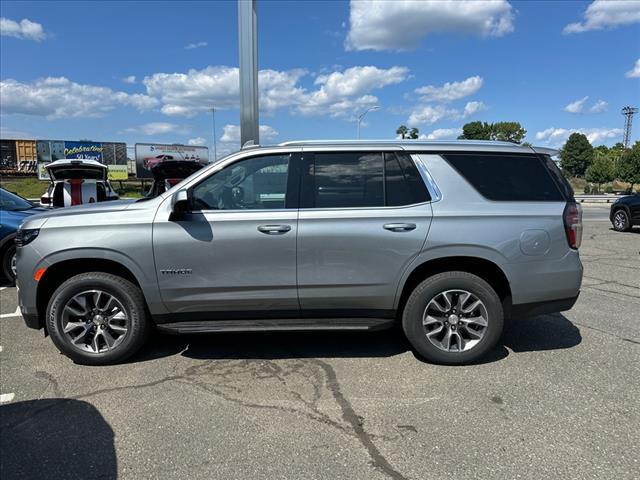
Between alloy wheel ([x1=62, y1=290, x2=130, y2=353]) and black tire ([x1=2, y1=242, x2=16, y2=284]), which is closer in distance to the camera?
alloy wheel ([x1=62, y1=290, x2=130, y2=353])

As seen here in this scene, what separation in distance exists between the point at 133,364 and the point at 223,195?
1.72 metres

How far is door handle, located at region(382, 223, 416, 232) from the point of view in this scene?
387 cm

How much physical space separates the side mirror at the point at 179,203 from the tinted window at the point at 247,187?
4.3 inches

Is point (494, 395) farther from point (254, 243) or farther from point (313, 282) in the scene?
point (254, 243)

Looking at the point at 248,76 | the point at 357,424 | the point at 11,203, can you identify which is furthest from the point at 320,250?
the point at 248,76

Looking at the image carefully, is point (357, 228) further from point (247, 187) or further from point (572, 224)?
point (572, 224)

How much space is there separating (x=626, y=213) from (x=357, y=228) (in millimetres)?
13167

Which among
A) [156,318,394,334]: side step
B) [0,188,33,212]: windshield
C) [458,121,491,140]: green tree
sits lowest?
[156,318,394,334]: side step

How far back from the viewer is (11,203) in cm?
760

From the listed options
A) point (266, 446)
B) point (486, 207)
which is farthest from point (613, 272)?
point (266, 446)

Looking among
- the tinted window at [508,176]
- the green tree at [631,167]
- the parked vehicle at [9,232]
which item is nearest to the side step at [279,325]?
the tinted window at [508,176]

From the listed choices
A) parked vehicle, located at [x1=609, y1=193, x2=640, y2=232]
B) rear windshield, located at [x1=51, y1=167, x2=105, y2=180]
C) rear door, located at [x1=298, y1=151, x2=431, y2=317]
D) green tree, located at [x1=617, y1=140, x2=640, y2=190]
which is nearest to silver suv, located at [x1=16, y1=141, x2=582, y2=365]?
rear door, located at [x1=298, y1=151, x2=431, y2=317]

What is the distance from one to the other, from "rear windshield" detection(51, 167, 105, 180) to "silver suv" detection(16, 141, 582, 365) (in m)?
7.06

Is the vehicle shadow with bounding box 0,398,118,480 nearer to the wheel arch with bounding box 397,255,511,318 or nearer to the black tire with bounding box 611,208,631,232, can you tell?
the wheel arch with bounding box 397,255,511,318
